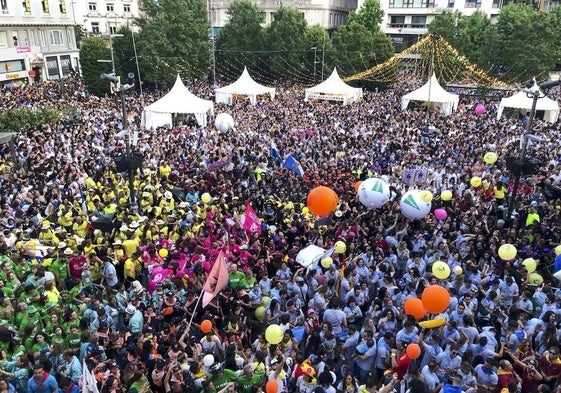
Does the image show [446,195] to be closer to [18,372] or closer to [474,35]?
[18,372]

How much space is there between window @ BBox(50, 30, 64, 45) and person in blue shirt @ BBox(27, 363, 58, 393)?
45066mm

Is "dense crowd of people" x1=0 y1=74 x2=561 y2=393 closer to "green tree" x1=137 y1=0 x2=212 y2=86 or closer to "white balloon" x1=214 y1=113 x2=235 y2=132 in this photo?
"white balloon" x1=214 y1=113 x2=235 y2=132

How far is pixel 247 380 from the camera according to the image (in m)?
5.72

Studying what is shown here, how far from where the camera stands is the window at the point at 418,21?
175 ft

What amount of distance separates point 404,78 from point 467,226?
31552 mm

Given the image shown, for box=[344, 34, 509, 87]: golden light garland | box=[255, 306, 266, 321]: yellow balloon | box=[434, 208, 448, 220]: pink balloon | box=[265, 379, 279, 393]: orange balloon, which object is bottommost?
box=[255, 306, 266, 321]: yellow balloon

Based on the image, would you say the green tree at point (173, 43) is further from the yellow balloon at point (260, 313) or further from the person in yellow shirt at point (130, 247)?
the yellow balloon at point (260, 313)

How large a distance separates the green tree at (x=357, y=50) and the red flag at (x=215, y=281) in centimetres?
3283

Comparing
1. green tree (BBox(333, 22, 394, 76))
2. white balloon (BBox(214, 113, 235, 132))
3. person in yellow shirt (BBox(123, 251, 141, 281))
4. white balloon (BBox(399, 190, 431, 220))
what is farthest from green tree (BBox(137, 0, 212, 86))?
person in yellow shirt (BBox(123, 251, 141, 281))

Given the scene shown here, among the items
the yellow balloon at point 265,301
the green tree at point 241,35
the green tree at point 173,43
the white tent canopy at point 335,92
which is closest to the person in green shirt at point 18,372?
the yellow balloon at point 265,301

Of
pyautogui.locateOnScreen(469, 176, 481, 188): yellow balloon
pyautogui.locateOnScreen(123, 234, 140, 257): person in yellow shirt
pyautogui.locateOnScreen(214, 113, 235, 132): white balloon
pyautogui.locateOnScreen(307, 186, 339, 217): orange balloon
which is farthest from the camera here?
pyautogui.locateOnScreen(214, 113, 235, 132): white balloon

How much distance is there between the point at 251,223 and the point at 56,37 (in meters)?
42.6

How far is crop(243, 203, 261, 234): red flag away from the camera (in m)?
9.77

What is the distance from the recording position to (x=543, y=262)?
29.4ft
